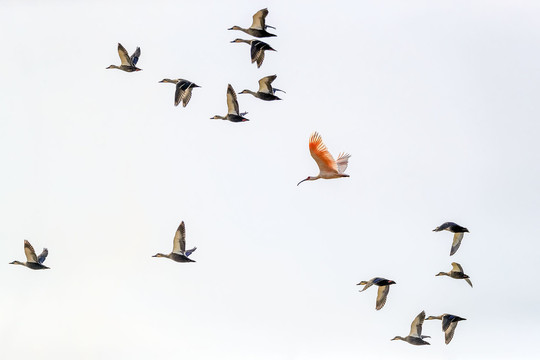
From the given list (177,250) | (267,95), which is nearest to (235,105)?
(267,95)

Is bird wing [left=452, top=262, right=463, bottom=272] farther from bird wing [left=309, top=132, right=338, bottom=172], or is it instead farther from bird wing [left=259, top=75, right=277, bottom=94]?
bird wing [left=259, top=75, right=277, bottom=94]

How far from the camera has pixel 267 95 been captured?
6812 cm

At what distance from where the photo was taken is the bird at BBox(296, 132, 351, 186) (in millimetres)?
64875

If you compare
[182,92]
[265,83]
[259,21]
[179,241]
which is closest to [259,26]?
[259,21]

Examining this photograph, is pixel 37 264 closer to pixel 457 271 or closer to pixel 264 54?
pixel 264 54

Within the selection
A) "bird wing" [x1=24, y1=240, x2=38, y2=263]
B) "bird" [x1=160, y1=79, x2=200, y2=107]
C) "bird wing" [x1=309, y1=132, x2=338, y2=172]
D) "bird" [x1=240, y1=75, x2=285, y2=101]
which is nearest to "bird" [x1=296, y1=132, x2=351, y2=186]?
"bird wing" [x1=309, y1=132, x2=338, y2=172]

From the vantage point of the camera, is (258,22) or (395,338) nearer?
(258,22)

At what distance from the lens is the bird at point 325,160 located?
2554 inches

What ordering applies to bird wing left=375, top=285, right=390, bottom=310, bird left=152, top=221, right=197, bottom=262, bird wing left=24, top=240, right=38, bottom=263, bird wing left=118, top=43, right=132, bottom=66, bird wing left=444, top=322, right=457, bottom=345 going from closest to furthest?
bird left=152, top=221, right=197, bottom=262, bird wing left=24, top=240, right=38, bottom=263, bird wing left=118, top=43, right=132, bottom=66, bird wing left=375, top=285, right=390, bottom=310, bird wing left=444, top=322, right=457, bottom=345

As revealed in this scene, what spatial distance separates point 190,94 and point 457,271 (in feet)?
42.1

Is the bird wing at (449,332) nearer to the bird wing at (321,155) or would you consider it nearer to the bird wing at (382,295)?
the bird wing at (382,295)

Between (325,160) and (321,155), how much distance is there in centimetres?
44

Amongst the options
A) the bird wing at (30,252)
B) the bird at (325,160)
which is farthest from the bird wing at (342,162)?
the bird wing at (30,252)

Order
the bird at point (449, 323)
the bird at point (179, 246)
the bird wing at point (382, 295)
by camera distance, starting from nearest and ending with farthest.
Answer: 1. the bird at point (179, 246)
2. the bird wing at point (382, 295)
3. the bird at point (449, 323)
